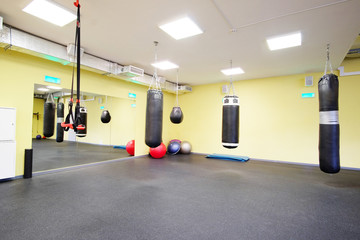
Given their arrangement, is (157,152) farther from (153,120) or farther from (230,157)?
(153,120)

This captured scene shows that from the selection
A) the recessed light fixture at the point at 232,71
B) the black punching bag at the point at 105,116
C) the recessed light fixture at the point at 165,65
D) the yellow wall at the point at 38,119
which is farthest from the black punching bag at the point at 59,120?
the recessed light fixture at the point at 232,71

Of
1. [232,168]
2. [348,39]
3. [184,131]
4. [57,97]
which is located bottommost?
[232,168]

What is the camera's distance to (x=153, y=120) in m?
2.93

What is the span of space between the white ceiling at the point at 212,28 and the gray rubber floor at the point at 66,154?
7.67 ft

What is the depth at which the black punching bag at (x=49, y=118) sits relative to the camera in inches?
165

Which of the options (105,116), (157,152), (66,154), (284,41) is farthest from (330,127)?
(66,154)

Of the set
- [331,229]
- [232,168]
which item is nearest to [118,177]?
[232,168]

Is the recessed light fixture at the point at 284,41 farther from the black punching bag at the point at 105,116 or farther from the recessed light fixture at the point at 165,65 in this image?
the black punching bag at the point at 105,116

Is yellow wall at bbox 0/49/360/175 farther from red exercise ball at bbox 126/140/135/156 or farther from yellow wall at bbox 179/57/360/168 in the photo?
red exercise ball at bbox 126/140/135/156

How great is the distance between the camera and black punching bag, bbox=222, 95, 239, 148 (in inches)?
134

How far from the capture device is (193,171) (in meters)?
4.56

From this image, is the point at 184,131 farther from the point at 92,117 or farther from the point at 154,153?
the point at 92,117

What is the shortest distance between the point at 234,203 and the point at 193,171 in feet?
6.23

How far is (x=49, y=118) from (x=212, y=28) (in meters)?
3.83
